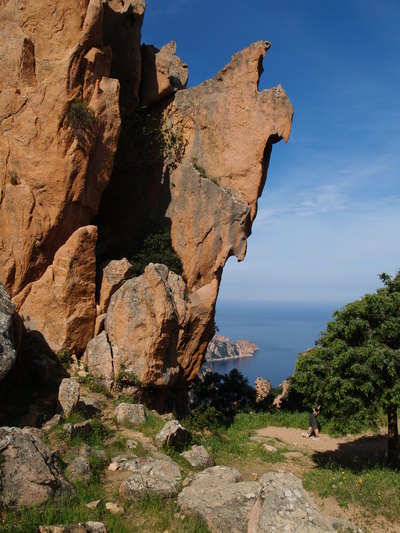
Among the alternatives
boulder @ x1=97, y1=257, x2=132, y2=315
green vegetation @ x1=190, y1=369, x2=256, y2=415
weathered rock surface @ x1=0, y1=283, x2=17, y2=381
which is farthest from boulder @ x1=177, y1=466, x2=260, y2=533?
green vegetation @ x1=190, y1=369, x2=256, y2=415

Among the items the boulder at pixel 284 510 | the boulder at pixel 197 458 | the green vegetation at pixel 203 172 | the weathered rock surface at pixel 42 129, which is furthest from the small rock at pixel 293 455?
the green vegetation at pixel 203 172

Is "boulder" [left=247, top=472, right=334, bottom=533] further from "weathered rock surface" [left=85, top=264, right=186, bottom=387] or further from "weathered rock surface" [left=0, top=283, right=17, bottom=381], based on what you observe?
"weathered rock surface" [left=85, top=264, right=186, bottom=387]

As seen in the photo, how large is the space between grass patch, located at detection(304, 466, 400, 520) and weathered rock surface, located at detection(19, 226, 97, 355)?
10.4 metres

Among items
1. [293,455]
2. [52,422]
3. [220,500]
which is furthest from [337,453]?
[52,422]

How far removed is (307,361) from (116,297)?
831 centimetres

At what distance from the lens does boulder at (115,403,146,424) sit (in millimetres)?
13719

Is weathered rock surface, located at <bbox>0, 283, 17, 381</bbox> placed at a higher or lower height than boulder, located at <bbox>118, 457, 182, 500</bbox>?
higher

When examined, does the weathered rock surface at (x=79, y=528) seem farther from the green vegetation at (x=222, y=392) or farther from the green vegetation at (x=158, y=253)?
the green vegetation at (x=222, y=392)

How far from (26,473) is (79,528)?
1.64 m

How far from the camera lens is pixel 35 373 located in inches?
583

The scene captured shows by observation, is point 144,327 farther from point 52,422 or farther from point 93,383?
point 52,422

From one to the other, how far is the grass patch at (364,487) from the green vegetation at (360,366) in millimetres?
1391

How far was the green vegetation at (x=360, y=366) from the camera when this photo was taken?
1306 centimetres

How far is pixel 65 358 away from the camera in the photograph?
16812mm
